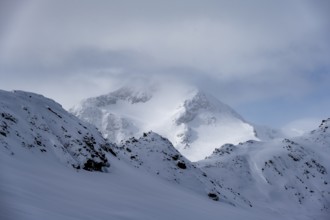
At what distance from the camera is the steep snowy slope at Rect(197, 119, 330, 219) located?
173 feet

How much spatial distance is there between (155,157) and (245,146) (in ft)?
122

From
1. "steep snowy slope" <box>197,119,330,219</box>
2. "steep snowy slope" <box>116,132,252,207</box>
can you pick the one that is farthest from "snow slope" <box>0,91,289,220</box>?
"steep snowy slope" <box>197,119,330,219</box>

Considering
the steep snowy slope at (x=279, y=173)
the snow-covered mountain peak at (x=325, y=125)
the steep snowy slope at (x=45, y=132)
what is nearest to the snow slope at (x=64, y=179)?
the steep snowy slope at (x=45, y=132)

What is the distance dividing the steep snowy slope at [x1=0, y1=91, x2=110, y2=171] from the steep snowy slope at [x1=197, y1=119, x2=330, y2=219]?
32276mm

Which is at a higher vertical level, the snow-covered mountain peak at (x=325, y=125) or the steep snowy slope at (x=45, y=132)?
the snow-covered mountain peak at (x=325, y=125)

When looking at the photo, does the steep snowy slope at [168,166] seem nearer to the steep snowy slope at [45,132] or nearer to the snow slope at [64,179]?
the snow slope at [64,179]

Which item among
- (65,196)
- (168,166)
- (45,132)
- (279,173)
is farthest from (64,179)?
(279,173)

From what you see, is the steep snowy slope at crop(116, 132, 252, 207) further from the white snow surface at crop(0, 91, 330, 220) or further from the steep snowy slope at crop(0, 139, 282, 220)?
the steep snowy slope at crop(0, 139, 282, 220)

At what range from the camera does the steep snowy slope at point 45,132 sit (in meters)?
19.6

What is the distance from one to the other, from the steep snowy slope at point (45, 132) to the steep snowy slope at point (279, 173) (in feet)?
106

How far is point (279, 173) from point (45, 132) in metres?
47.7

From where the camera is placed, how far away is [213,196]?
32875 mm

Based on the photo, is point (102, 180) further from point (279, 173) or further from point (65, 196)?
point (279, 173)

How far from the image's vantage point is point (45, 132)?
22500 millimetres
